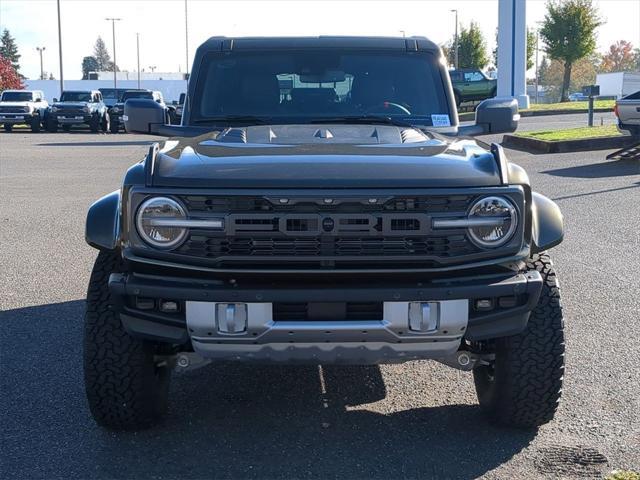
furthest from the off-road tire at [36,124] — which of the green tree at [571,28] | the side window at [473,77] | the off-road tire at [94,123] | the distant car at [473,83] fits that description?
the green tree at [571,28]

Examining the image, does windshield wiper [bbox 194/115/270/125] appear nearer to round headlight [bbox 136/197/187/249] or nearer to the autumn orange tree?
round headlight [bbox 136/197/187/249]

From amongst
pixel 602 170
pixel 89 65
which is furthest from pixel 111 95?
pixel 89 65

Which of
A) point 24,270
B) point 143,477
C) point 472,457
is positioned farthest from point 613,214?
→ point 143,477

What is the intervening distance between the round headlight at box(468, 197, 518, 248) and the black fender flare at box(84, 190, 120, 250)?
1.51 meters

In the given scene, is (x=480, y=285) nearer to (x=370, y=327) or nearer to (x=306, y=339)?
(x=370, y=327)

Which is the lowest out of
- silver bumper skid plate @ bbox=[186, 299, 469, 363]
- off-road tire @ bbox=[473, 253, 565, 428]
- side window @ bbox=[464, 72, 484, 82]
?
off-road tire @ bbox=[473, 253, 565, 428]

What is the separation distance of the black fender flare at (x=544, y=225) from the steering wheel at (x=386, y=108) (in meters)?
1.39

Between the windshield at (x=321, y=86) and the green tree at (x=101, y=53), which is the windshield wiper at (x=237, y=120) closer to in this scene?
the windshield at (x=321, y=86)

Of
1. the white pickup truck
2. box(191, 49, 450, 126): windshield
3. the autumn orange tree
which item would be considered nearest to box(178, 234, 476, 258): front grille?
box(191, 49, 450, 126): windshield

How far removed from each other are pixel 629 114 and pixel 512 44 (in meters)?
16.0

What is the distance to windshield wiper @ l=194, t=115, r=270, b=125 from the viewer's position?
5105 mm

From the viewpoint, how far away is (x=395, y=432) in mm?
4090

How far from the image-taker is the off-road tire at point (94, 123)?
1280 inches

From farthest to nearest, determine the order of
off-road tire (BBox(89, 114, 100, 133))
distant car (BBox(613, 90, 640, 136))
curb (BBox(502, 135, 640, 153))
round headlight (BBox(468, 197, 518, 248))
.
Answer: off-road tire (BBox(89, 114, 100, 133)) < curb (BBox(502, 135, 640, 153)) < distant car (BBox(613, 90, 640, 136)) < round headlight (BBox(468, 197, 518, 248))
